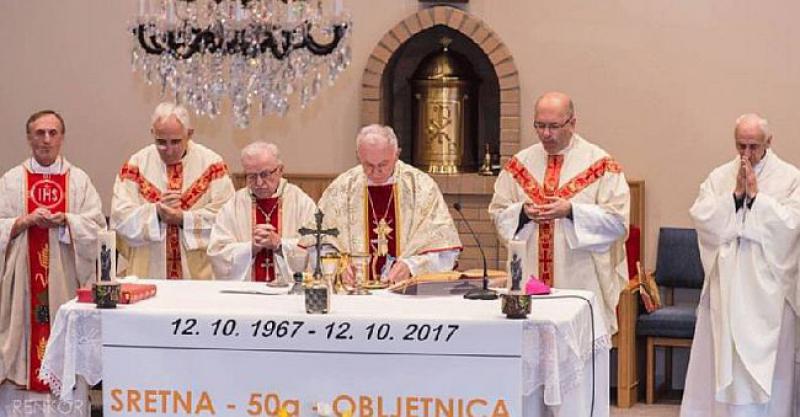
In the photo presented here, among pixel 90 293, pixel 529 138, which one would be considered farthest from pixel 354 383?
pixel 529 138

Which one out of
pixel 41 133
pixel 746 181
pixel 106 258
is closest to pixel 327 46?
pixel 106 258

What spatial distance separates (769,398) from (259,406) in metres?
3.12

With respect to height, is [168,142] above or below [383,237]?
above

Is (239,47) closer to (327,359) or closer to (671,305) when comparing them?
(327,359)

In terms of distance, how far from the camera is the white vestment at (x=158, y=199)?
25.8 ft

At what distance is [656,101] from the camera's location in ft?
31.1

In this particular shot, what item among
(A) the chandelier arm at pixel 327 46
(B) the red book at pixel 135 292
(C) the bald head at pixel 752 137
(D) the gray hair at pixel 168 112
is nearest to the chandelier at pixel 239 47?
(A) the chandelier arm at pixel 327 46

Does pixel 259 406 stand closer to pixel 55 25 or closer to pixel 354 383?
pixel 354 383

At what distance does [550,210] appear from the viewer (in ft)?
24.5

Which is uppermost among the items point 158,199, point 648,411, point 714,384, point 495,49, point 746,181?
point 495,49

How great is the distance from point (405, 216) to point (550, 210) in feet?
2.52

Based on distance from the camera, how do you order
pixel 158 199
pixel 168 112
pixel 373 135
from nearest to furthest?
pixel 373 135, pixel 168 112, pixel 158 199

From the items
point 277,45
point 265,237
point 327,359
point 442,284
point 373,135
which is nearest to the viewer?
point 327,359

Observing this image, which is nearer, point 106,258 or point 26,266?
point 106,258
